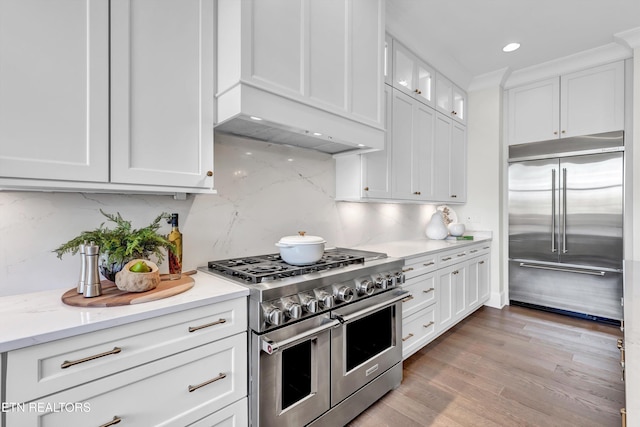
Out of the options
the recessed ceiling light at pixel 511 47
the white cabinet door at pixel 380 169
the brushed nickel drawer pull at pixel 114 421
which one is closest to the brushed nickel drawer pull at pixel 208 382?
the brushed nickel drawer pull at pixel 114 421

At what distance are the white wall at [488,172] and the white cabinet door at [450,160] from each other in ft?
0.44

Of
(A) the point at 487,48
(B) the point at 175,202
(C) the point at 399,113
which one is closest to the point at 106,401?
(B) the point at 175,202

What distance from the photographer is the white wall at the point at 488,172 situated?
3.89 meters

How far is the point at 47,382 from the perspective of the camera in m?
0.93

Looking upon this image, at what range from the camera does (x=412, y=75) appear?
306 cm

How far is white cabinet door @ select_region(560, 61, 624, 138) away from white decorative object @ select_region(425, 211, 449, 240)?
1.75 m

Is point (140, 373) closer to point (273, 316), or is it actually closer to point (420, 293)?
point (273, 316)

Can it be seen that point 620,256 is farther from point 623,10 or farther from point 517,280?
point 623,10

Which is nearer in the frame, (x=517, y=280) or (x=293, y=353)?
(x=293, y=353)

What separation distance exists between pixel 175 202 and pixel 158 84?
641 mm

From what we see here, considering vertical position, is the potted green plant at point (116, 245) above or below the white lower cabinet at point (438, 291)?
above

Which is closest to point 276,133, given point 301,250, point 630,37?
point 301,250

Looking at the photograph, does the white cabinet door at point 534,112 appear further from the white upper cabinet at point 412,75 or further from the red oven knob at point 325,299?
the red oven knob at point 325,299

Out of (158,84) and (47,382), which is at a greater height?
(158,84)
